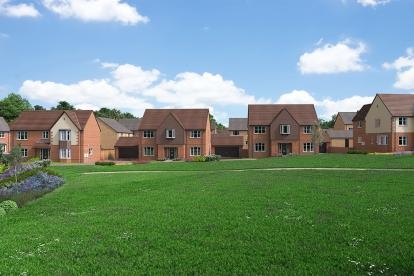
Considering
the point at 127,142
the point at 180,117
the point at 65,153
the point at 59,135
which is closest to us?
the point at 65,153

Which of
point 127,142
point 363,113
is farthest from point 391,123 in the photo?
point 127,142

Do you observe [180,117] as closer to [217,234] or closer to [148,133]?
[148,133]

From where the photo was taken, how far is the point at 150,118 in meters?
70.8

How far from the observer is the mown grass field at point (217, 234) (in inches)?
359

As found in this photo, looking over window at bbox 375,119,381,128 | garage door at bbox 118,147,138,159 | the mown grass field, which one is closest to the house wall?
window at bbox 375,119,381,128

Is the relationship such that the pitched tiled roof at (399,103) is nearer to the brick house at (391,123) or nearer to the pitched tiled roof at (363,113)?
the brick house at (391,123)

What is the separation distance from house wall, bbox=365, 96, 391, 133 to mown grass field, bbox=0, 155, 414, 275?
4312 cm

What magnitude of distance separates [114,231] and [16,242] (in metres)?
2.61

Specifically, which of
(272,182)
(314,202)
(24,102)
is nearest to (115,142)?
(24,102)

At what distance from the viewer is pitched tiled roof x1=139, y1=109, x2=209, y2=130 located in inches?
2702

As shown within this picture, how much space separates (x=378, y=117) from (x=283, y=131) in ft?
45.7

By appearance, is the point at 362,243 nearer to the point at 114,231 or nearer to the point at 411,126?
the point at 114,231

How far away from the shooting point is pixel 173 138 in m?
68.0

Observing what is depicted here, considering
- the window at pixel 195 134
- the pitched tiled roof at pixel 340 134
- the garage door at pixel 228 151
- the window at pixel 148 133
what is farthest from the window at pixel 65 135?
the pitched tiled roof at pixel 340 134
